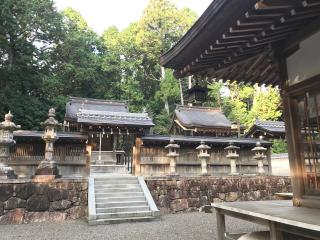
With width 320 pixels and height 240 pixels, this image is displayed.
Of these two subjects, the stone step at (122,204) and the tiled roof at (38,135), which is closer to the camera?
the stone step at (122,204)

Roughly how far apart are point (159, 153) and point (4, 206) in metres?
9.13

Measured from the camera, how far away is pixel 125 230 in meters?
8.52

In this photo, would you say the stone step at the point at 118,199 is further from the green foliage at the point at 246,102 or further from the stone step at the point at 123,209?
the green foliage at the point at 246,102

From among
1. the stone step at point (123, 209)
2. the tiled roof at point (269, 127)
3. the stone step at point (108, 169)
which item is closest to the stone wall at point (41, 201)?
the stone step at point (123, 209)

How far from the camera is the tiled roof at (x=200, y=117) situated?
85.9ft

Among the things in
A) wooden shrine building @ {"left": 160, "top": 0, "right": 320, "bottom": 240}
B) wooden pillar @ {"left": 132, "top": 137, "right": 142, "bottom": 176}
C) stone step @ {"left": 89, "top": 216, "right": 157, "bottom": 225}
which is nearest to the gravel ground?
stone step @ {"left": 89, "top": 216, "right": 157, "bottom": 225}

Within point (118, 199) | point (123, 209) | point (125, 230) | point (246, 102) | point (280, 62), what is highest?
point (246, 102)

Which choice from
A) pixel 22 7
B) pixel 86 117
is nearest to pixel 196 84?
pixel 86 117

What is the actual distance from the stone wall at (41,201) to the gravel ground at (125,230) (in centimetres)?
69

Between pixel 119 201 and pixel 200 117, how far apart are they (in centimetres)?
1873

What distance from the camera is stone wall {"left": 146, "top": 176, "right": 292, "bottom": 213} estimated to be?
12750mm

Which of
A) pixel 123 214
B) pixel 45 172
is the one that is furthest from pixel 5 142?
pixel 123 214

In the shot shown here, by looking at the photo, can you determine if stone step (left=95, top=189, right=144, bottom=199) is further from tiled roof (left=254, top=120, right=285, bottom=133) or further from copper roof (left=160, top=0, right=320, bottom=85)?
tiled roof (left=254, top=120, right=285, bottom=133)

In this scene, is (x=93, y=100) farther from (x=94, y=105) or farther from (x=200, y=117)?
(x=200, y=117)
